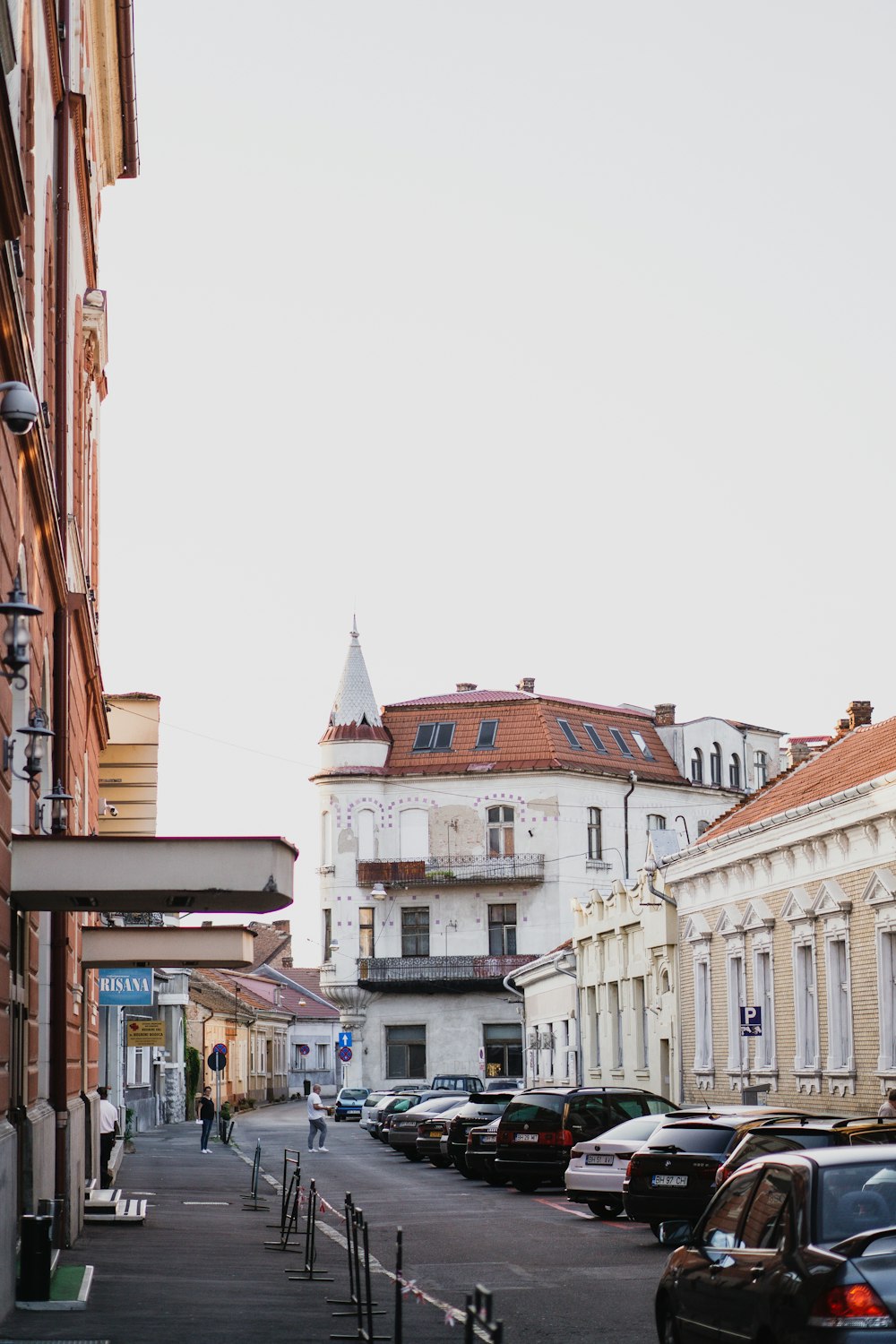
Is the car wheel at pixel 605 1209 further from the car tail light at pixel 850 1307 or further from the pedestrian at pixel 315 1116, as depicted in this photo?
the pedestrian at pixel 315 1116

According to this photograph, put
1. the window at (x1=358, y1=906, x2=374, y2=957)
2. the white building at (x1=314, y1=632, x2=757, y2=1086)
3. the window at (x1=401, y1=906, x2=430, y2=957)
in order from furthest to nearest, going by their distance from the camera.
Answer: the window at (x1=401, y1=906, x2=430, y2=957)
the window at (x1=358, y1=906, x2=374, y2=957)
the white building at (x1=314, y1=632, x2=757, y2=1086)

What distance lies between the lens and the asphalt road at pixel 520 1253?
14555 millimetres

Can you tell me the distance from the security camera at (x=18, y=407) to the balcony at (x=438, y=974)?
64367 mm

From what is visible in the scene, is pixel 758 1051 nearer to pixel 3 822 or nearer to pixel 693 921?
pixel 693 921

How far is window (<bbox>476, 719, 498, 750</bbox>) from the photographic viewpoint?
3039 inches

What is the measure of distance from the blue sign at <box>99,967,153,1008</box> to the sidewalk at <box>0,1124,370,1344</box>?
309cm

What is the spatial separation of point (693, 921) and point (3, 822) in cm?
2691

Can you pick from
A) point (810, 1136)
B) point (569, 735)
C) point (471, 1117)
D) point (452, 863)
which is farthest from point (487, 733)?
point (810, 1136)

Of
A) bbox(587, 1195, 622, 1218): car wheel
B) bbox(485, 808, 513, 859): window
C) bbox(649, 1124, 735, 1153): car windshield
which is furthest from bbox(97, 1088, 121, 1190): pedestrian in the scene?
bbox(485, 808, 513, 859): window

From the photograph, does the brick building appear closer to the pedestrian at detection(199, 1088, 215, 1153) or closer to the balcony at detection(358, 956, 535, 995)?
the pedestrian at detection(199, 1088, 215, 1153)

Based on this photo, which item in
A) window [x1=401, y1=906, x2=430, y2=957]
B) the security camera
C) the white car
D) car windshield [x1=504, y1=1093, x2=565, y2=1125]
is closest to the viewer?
the security camera

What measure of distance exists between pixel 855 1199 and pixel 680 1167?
1105 centimetres

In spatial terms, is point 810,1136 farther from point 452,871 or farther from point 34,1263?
point 452,871

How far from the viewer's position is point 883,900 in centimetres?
2873
